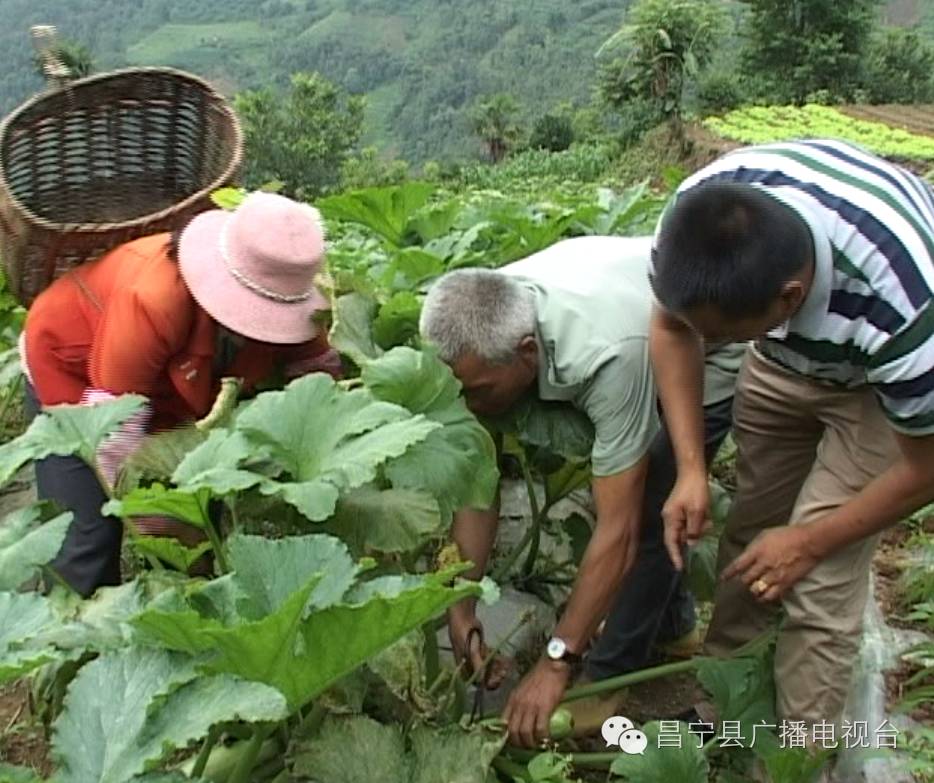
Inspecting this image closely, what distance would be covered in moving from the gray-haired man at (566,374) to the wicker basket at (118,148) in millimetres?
969

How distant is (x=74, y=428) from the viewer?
2.37 meters

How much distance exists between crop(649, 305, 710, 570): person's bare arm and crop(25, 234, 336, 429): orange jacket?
797 mm

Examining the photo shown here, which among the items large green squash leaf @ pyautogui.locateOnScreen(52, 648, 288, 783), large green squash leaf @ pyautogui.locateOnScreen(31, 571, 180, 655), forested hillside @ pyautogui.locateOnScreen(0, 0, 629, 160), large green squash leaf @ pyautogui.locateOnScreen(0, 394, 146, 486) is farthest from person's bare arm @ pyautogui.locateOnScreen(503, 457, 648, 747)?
forested hillside @ pyautogui.locateOnScreen(0, 0, 629, 160)

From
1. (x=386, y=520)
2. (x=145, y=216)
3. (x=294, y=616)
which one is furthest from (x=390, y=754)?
(x=145, y=216)

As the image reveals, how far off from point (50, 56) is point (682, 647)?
2.45 meters

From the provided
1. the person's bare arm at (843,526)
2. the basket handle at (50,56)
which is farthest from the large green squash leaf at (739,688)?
the basket handle at (50,56)

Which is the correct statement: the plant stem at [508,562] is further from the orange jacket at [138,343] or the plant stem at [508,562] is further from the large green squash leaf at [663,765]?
the large green squash leaf at [663,765]

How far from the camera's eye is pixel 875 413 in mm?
2746

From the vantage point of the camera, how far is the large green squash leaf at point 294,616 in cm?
170

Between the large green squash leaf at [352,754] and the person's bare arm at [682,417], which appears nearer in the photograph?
the large green squash leaf at [352,754]

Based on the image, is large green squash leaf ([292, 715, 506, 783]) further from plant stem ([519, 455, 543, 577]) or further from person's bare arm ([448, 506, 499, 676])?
plant stem ([519, 455, 543, 577])

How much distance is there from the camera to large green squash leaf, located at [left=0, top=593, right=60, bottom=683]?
1.69m

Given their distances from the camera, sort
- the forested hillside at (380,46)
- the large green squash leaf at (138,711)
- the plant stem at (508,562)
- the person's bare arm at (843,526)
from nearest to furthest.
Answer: the large green squash leaf at (138,711)
the person's bare arm at (843,526)
the plant stem at (508,562)
the forested hillside at (380,46)

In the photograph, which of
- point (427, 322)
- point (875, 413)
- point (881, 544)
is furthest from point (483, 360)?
point (881, 544)
